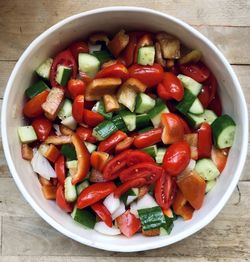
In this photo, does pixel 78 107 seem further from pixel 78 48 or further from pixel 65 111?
pixel 78 48

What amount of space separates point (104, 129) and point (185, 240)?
1.34ft

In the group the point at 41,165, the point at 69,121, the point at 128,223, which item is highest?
the point at 69,121

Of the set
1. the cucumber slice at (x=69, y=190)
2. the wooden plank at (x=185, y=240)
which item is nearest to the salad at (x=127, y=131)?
the cucumber slice at (x=69, y=190)

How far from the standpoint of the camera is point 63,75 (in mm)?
1354

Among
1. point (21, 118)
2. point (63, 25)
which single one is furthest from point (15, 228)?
point (63, 25)

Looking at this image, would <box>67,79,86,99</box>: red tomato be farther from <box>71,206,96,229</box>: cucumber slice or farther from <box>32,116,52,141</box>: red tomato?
<box>71,206,96,229</box>: cucumber slice

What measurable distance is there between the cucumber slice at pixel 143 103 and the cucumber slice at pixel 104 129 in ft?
0.24

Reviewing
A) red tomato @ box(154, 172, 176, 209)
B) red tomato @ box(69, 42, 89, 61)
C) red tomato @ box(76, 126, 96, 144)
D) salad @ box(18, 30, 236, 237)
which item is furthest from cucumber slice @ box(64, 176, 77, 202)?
red tomato @ box(69, 42, 89, 61)

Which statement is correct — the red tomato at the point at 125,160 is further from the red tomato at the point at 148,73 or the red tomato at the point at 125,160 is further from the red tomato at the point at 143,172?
the red tomato at the point at 148,73

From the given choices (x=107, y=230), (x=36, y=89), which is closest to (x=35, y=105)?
(x=36, y=89)

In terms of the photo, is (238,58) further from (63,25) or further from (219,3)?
(63,25)

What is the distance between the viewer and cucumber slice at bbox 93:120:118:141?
1348mm

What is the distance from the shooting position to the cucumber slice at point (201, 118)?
1.38 meters

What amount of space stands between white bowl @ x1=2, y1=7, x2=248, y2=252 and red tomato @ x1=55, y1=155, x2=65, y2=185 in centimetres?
7
